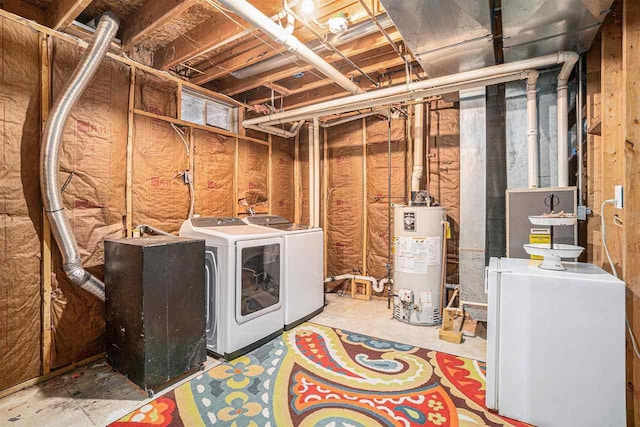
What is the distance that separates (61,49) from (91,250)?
1.63 metres

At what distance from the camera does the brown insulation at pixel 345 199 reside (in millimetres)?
4500

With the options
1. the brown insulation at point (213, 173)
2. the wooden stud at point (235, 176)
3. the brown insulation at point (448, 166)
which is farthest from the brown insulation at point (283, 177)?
the brown insulation at point (448, 166)

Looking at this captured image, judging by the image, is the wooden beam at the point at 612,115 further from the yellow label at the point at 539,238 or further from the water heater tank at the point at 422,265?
the water heater tank at the point at 422,265

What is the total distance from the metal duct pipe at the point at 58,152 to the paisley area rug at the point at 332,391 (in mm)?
1203

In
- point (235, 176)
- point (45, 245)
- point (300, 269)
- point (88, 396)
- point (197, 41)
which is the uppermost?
point (197, 41)

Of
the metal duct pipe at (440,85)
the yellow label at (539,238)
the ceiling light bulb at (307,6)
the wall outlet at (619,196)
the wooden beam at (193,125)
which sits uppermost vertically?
the ceiling light bulb at (307,6)

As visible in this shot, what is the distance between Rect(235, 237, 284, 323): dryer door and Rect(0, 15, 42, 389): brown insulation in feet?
4.92

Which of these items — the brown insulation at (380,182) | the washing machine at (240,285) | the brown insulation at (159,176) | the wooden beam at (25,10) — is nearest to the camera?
the wooden beam at (25,10)

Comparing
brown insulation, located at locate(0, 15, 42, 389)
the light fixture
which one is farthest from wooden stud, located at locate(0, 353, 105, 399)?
the light fixture

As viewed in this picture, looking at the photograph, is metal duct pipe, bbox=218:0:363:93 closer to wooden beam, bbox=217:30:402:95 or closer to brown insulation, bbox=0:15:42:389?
wooden beam, bbox=217:30:402:95

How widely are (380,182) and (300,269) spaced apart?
1.75 metres

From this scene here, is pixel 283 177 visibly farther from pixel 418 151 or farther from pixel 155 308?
pixel 155 308

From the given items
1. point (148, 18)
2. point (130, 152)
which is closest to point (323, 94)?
point (148, 18)

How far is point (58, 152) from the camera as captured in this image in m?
2.28
